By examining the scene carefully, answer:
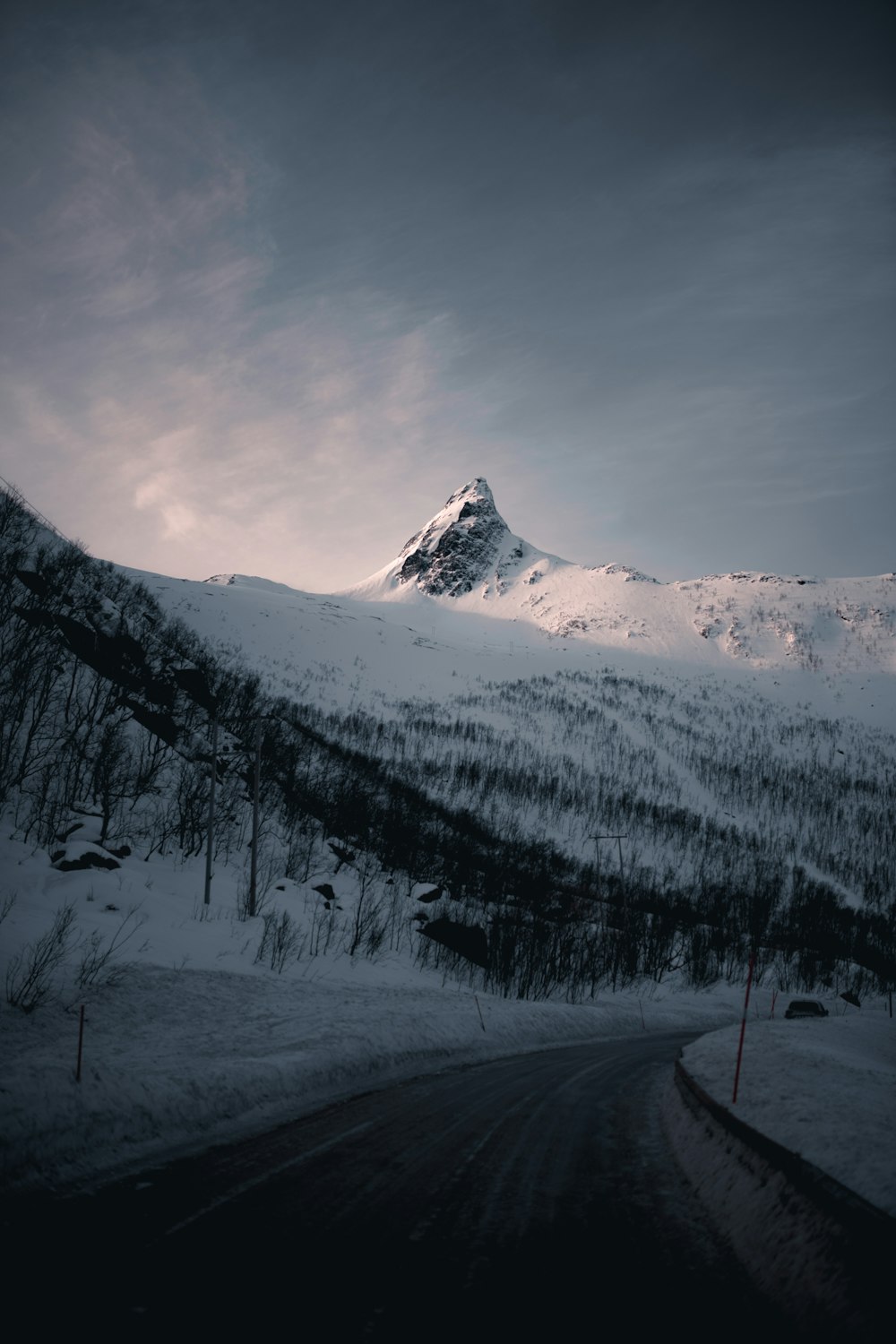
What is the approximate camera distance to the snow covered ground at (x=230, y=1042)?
791 cm

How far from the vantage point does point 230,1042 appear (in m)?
15.2

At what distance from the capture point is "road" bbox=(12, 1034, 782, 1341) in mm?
4688

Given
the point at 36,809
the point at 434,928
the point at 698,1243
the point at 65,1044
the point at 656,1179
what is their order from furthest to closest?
the point at 434,928 < the point at 36,809 < the point at 65,1044 < the point at 656,1179 < the point at 698,1243

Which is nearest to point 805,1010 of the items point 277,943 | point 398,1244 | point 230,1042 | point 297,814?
point 277,943

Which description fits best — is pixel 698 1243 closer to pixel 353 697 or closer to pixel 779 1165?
pixel 779 1165

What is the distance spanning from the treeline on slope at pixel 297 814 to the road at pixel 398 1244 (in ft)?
89.5

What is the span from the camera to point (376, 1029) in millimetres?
18344

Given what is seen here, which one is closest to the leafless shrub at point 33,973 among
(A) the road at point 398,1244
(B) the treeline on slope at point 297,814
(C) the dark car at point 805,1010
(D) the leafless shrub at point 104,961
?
(D) the leafless shrub at point 104,961

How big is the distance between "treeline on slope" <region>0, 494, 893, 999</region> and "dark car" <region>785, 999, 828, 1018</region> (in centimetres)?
1639

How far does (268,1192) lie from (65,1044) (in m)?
8.44

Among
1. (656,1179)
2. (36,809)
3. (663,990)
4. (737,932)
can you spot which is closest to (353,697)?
(737,932)

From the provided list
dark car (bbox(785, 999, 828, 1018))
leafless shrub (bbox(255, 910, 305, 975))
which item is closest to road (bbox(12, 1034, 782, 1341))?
leafless shrub (bbox(255, 910, 305, 975))

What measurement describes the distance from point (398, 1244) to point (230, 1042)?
10.9m

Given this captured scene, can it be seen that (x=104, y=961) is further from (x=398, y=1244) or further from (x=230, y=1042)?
(x=398, y=1244)
